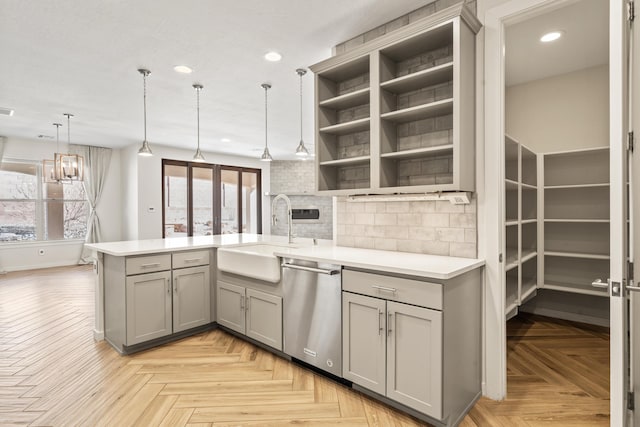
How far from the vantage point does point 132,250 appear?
2.84 metres

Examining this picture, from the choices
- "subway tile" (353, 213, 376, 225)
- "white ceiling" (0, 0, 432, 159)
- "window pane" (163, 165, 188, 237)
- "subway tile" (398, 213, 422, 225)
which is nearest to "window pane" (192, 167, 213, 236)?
"window pane" (163, 165, 188, 237)

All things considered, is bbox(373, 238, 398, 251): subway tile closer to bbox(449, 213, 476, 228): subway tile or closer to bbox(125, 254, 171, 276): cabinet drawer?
bbox(449, 213, 476, 228): subway tile

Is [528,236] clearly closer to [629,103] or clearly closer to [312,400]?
[629,103]

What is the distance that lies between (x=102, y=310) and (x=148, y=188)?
455 centimetres

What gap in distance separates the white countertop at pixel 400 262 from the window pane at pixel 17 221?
677 cm

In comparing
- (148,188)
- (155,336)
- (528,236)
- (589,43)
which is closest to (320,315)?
(155,336)

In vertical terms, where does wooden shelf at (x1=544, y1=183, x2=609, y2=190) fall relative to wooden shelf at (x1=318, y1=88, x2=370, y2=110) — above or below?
below

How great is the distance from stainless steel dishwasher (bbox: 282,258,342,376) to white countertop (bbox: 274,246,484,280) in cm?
6

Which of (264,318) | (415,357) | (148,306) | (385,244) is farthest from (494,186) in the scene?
(148,306)

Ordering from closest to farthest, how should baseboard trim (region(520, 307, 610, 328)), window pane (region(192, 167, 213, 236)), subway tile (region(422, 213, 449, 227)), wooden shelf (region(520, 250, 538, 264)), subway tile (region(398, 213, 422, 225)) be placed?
subway tile (region(422, 213, 449, 227)), subway tile (region(398, 213, 422, 225)), wooden shelf (region(520, 250, 538, 264)), baseboard trim (region(520, 307, 610, 328)), window pane (region(192, 167, 213, 236))

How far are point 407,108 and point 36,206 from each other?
7613 mm

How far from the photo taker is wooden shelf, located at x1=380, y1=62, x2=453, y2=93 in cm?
220

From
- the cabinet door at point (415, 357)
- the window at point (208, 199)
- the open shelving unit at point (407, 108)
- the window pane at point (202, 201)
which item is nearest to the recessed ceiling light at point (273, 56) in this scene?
the open shelving unit at point (407, 108)

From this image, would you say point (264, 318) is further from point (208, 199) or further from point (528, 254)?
point (208, 199)
